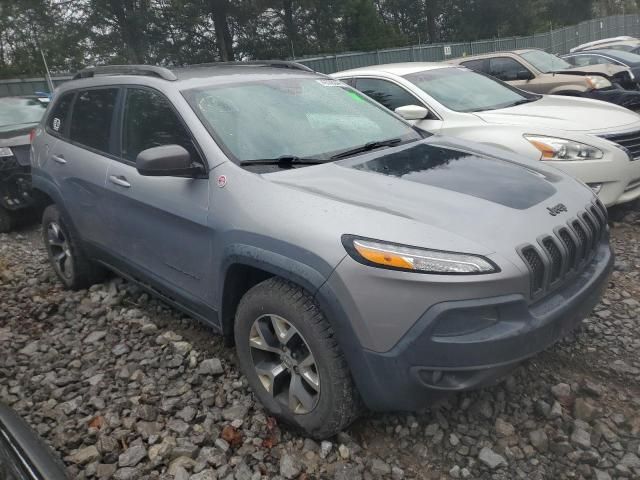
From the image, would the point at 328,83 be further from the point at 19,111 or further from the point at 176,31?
the point at 176,31

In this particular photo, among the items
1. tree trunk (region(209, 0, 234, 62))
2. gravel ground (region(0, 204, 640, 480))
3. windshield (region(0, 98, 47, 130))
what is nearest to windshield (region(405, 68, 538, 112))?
gravel ground (region(0, 204, 640, 480))

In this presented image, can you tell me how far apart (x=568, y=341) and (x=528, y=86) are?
23.4 feet

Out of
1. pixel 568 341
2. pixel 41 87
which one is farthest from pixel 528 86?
pixel 41 87

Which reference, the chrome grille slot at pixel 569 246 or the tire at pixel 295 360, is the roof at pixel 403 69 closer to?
the chrome grille slot at pixel 569 246

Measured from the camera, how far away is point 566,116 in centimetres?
521

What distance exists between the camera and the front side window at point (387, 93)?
5.86 m

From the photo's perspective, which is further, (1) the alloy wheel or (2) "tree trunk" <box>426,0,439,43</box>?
(2) "tree trunk" <box>426,0,439,43</box>

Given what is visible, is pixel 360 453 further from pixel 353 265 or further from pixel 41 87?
pixel 41 87

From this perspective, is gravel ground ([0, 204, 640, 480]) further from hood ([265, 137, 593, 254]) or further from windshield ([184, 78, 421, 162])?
windshield ([184, 78, 421, 162])

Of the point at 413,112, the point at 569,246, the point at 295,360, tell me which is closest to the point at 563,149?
the point at 413,112

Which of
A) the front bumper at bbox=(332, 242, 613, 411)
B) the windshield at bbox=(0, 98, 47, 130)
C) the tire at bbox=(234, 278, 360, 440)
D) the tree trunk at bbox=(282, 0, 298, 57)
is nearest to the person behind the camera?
the front bumper at bbox=(332, 242, 613, 411)

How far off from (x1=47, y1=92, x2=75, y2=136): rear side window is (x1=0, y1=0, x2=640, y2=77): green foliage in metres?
18.6

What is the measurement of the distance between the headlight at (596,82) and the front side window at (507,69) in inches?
39.2

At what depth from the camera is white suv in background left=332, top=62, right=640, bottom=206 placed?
464cm
